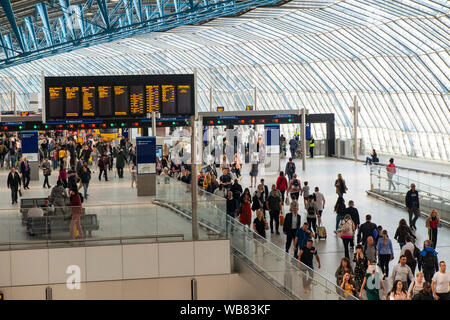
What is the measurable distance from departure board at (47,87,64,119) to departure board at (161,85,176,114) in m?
3.35

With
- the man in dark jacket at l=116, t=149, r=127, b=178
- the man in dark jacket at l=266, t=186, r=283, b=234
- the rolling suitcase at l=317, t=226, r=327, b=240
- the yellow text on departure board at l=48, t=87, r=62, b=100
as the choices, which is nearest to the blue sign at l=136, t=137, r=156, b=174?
the yellow text on departure board at l=48, t=87, r=62, b=100

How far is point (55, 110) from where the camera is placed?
28312 millimetres

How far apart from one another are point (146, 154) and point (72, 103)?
2987 millimetres

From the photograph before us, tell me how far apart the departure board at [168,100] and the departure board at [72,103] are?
111 inches

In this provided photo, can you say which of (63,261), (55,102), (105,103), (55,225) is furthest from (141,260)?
(55,102)

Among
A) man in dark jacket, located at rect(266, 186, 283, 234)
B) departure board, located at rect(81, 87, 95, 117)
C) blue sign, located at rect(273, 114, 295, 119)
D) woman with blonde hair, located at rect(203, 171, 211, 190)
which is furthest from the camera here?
blue sign, located at rect(273, 114, 295, 119)

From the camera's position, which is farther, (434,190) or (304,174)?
(304,174)

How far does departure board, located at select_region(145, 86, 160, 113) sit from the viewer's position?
1125 inches

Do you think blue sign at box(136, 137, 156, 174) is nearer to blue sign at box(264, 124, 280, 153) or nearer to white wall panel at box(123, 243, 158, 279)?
white wall panel at box(123, 243, 158, 279)

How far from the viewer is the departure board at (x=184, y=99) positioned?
28.8 m

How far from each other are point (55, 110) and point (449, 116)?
24271 mm
